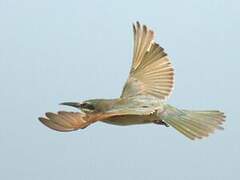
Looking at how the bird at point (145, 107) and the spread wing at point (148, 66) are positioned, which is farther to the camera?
the spread wing at point (148, 66)

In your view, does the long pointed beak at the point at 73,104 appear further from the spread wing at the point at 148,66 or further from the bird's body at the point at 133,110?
the spread wing at the point at 148,66

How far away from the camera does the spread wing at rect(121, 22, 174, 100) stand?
5.46ft

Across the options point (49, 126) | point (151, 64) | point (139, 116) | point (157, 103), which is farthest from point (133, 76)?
point (49, 126)

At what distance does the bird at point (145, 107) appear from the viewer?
1.23 metres

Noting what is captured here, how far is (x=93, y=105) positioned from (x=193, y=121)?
0.67ft

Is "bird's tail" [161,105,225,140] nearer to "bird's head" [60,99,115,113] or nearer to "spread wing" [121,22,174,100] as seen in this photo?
"bird's head" [60,99,115,113]

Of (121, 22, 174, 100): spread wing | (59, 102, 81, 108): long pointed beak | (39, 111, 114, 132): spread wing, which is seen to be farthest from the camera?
(121, 22, 174, 100): spread wing

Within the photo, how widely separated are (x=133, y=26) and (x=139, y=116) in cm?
47

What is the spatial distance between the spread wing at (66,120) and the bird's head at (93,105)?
0.34 feet

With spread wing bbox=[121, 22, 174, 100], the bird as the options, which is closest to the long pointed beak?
the bird

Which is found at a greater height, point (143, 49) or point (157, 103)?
point (143, 49)

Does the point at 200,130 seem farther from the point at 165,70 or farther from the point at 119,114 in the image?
the point at 165,70

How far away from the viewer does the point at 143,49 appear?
1.73 meters

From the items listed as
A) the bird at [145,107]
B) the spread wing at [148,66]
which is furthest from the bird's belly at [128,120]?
the spread wing at [148,66]
